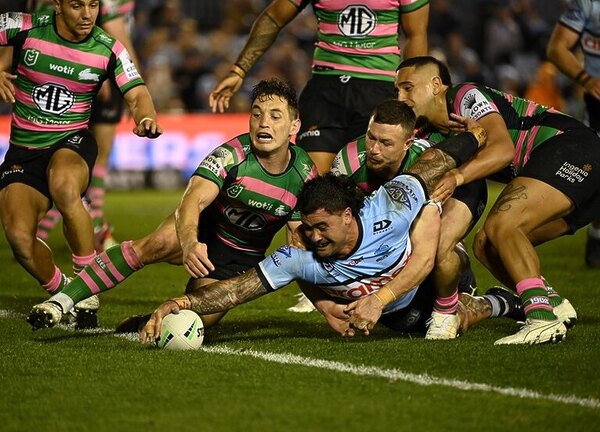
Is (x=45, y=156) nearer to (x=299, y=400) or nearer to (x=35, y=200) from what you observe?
(x=35, y=200)

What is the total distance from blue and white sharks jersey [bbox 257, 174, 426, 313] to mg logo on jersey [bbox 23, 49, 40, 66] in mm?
2505

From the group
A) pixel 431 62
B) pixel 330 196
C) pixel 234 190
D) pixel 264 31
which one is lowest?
pixel 234 190

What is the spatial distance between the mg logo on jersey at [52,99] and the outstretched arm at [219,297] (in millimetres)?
2108

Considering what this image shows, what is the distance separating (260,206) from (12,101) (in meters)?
1.93

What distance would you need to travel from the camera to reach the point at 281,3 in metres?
9.52

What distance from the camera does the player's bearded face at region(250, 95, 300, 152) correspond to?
7246 millimetres

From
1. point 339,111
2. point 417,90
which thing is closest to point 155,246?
point 417,90

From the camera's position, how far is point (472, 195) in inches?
304

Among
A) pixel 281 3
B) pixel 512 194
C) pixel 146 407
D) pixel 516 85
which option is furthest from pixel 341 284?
pixel 516 85

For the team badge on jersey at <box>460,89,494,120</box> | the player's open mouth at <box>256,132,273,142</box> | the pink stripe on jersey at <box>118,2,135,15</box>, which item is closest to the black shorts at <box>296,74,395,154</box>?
the team badge on jersey at <box>460,89,494,120</box>

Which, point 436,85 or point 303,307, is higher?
point 436,85

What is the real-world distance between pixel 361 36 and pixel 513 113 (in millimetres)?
1688

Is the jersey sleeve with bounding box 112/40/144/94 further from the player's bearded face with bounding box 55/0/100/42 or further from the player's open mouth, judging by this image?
the player's open mouth

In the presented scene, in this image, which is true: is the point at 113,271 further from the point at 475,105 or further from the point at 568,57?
the point at 568,57
